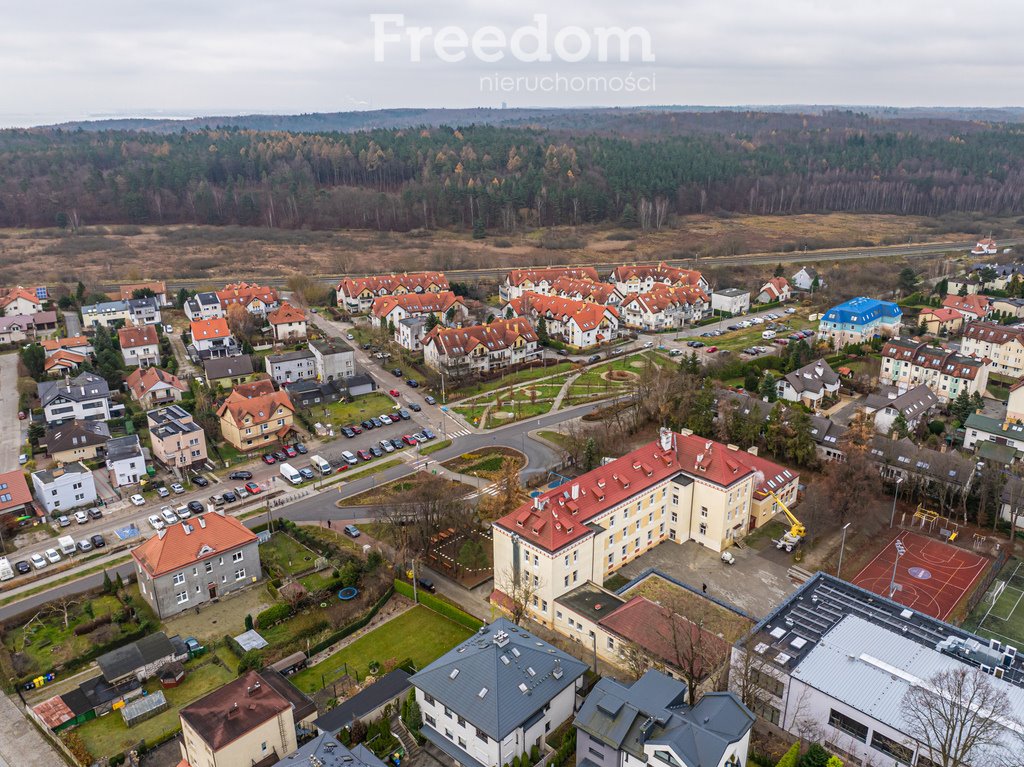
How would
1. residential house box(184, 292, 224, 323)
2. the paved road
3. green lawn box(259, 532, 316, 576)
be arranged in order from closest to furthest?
1. green lawn box(259, 532, 316, 576)
2. the paved road
3. residential house box(184, 292, 224, 323)

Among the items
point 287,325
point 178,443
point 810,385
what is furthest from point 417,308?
point 810,385

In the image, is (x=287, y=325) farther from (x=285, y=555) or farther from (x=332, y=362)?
(x=285, y=555)

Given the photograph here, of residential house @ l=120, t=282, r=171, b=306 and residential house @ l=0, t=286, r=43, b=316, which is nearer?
residential house @ l=0, t=286, r=43, b=316

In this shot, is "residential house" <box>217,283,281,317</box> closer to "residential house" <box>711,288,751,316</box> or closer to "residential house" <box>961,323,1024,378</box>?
"residential house" <box>711,288,751,316</box>

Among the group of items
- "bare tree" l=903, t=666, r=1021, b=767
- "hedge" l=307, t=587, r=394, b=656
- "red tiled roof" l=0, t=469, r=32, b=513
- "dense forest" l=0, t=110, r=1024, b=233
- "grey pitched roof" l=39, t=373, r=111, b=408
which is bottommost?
"hedge" l=307, t=587, r=394, b=656

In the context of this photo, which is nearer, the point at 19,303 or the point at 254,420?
the point at 254,420

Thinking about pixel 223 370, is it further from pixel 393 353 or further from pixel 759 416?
pixel 759 416

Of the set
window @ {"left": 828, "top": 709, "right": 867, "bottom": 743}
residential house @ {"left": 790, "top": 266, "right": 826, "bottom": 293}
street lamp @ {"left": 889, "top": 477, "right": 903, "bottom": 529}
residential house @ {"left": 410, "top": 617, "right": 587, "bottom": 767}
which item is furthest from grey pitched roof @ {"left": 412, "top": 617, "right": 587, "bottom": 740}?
residential house @ {"left": 790, "top": 266, "right": 826, "bottom": 293}
